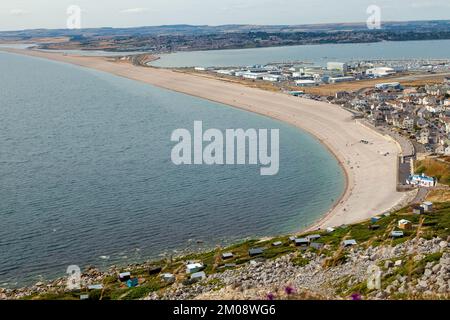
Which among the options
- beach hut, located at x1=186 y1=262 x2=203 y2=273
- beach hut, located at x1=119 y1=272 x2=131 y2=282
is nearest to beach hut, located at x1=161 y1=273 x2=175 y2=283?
beach hut, located at x1=186 y1=262 x2=203 y2=273

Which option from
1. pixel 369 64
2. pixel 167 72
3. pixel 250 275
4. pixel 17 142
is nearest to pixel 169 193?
pixel 250 275

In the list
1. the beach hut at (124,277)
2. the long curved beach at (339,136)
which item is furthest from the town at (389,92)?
the beach hut at (124,277)

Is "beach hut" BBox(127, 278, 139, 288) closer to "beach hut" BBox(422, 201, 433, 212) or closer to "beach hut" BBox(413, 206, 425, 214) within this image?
"beach hut" BBox(413, 206, 425, 214)

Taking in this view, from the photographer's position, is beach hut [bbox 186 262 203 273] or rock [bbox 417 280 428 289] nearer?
rock [bbox 417 280 428 289]

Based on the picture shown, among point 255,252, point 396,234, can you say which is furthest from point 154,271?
point 396,234

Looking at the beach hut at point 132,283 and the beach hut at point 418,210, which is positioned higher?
the beach hut at point 418,210

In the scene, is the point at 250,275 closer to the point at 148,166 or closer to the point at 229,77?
the point at 148,166

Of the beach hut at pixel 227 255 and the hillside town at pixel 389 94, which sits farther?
the hillside town at pixel 389 94

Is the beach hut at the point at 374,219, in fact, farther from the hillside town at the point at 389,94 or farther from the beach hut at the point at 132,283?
the hillside town at the point at 389,94
